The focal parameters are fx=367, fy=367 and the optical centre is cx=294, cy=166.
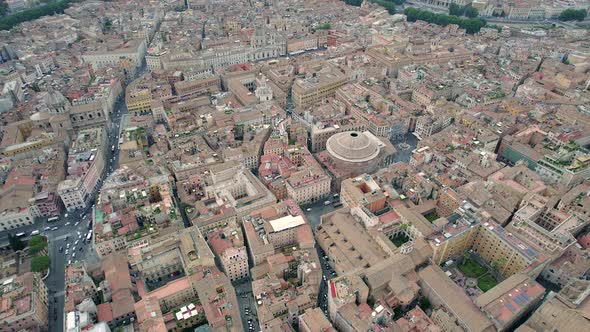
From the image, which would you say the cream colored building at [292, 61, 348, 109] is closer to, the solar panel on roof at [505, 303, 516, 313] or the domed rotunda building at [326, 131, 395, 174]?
the domed rotunda building at [326, 131, 395, 174]

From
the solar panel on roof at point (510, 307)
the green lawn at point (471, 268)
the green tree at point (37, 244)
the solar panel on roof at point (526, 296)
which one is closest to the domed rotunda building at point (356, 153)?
the green lawn at point (471, 268)

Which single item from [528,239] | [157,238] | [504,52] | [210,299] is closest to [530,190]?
[528,239]

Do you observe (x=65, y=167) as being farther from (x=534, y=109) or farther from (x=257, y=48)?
(x=534, y=109)

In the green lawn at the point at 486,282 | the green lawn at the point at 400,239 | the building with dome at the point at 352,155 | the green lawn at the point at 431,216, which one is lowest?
the green lawn at the point at 486,282

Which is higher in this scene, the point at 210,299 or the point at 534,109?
the point at 534,109

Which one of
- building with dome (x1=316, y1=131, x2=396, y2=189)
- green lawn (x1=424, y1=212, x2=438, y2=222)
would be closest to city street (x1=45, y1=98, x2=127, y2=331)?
building with dome (x1=316, y1=131, x2=396, y2=189)

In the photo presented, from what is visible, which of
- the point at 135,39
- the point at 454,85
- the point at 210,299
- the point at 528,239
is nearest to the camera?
the point at 210,299

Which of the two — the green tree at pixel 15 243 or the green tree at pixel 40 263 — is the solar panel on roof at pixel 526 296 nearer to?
the green tree at pixel 40 263
